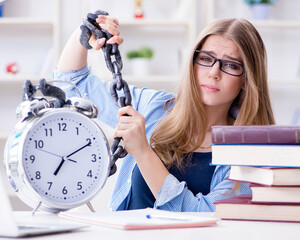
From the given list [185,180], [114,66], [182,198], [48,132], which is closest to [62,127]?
[48,132]

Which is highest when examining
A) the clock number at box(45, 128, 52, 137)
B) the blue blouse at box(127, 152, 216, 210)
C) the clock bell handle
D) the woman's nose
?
the clock bell handle

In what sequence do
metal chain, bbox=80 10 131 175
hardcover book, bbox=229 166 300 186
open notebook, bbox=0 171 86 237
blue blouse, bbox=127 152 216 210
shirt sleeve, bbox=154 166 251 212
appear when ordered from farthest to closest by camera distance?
1. blue blouse, bbox=127 152 216 210
2. shirt sleeve, bbox=154 166 251 212
3. metal chain, bbox=80 10 131 175
4. hardcover book, bbox=229 166 300 186
5. open notebook, bbox=0 171 86 237

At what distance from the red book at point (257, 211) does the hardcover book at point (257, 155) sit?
0.08 metres

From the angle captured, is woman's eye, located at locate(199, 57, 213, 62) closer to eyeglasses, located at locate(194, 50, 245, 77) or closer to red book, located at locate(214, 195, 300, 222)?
eyeglasses, located at locate(194, 50, 245, 77)

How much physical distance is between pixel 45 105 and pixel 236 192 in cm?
79

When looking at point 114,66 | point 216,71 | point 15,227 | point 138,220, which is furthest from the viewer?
point 216,71

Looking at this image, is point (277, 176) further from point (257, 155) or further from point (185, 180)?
point (185, 180)

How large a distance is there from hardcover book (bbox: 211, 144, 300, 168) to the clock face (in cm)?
24

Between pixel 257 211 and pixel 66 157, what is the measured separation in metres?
0.40

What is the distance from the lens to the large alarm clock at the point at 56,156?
997 mm

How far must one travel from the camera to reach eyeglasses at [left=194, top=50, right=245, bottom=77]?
1.77m

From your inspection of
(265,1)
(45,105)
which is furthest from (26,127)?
(265,1)

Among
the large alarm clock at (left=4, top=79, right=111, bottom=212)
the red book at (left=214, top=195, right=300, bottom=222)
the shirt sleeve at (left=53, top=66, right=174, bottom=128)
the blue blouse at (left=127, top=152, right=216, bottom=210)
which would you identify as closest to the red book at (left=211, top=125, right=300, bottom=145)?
the red book at (left=214, top=195, right=300, bottom=222)

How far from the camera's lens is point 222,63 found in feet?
5.79
